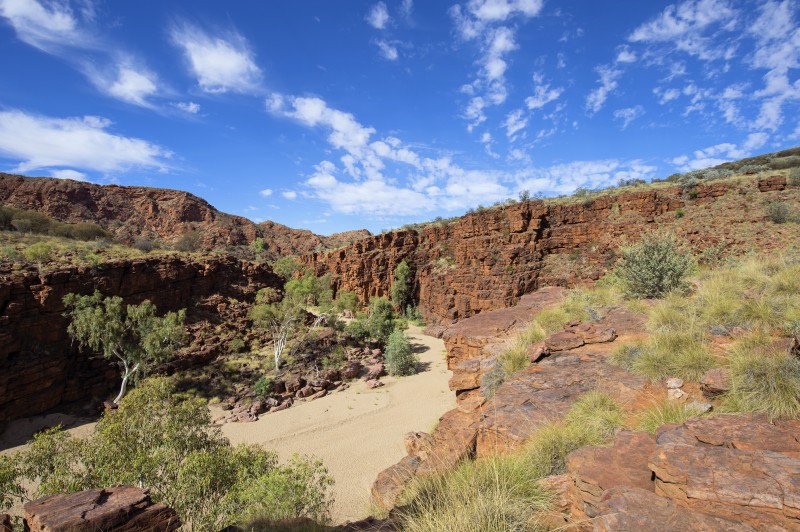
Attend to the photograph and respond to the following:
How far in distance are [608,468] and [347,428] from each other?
39.6ft

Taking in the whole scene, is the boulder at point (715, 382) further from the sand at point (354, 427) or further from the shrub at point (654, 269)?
the sand at point (354, 427)

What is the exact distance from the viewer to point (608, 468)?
2.78 meters

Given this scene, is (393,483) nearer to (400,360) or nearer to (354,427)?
(354,427)

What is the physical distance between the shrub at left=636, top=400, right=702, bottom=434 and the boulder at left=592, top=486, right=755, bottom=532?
4.35 ft

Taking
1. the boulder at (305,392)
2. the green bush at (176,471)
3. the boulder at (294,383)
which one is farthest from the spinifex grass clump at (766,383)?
the boulder at (294,383)

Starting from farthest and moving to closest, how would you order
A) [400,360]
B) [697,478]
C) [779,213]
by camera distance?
1. [400,360]
2. [779,213]
3. [697,478]

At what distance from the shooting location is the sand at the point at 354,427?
32.8ft

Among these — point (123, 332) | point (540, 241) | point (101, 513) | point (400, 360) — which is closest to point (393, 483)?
point (101, 513)

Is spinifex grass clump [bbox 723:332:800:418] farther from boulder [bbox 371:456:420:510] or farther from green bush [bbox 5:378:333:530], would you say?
green bush [bbox 5:378:333:530]

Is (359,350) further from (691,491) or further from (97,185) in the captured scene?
(97,185)

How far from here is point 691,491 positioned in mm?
2273

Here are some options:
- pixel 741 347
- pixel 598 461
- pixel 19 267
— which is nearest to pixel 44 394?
pixel 19 267

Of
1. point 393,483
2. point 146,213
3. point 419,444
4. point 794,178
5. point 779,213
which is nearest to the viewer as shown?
point 393,483

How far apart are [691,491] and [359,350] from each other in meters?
22.0
